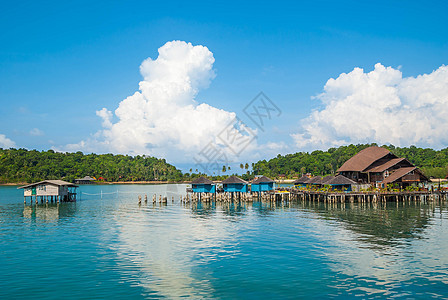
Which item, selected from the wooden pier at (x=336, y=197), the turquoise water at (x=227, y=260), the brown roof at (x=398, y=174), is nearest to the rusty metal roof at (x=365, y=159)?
the brown roof at (x=398, y=174)

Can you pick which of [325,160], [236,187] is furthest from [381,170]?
[325,160]

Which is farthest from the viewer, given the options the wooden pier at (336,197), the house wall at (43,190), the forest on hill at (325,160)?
the forest on hill at (325,160)

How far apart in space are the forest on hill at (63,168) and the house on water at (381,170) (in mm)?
125591

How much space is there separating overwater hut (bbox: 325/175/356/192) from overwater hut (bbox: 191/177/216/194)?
20891 millimetres

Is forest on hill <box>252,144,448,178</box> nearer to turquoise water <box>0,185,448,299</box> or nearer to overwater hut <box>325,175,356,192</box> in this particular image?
overwater hut <box>325,175,356,192</box>

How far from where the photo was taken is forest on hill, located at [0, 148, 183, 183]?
476 ft

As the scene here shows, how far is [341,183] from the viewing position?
58.7 metres

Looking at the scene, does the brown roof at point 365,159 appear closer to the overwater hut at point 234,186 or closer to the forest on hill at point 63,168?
the overwater hut at point 234,186

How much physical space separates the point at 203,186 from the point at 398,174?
35571 millimetres

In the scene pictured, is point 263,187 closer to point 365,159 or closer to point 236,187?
point 236,187

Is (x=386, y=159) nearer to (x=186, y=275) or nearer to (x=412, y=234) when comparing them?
(x=412, y=234)

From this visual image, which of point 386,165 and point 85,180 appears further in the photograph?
point 85,180

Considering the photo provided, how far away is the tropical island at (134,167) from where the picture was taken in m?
143

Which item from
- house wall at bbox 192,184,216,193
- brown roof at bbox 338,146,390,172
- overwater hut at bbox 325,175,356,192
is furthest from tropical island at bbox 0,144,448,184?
house wall at bbox 192,184,216,193
